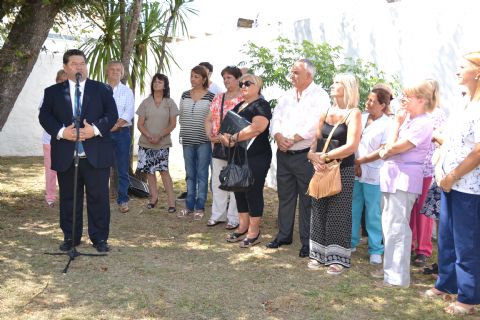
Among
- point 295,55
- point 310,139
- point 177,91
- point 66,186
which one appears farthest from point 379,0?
point 177,91

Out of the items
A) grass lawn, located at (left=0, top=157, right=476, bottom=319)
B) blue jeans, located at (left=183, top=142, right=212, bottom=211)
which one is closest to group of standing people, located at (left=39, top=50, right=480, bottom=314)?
grass lawn, located at (left=0, top=157, right=476, bottom=319)

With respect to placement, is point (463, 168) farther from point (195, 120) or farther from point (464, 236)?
point (195, 120)

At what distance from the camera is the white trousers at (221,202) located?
6.85 meters

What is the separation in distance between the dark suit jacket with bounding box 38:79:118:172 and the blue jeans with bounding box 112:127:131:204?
2.04 metres

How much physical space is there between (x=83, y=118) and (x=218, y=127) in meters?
1.58

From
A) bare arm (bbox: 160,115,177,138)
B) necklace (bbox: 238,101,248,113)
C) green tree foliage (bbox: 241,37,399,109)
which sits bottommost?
bare arm (bbox: 160,115,177,138)

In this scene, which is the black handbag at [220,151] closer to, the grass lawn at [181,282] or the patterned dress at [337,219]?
the grass lawn at [181,282]

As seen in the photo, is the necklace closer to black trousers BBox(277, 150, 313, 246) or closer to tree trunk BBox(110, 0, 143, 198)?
black trousers BBox(277, 150, 313, 246)

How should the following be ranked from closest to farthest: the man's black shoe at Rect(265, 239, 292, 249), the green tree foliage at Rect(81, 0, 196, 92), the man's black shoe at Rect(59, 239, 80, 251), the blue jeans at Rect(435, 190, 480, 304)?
the blue jeans at Rect(435, 190, 480, 304)
the man's black shoe at Rect(59, 239, 80, 251)
the man's black shoe at Rect(265, 239, 292, 249)
the green tree foliage at Rect(81, 0, 196, 92)

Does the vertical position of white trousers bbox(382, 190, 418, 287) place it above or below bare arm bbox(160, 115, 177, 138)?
below

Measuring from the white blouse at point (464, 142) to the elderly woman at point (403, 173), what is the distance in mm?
451

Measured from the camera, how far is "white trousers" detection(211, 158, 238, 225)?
22.5 ft

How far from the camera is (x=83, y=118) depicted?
559 centimetres

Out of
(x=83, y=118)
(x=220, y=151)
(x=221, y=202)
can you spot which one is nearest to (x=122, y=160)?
(x=221, y=202)
